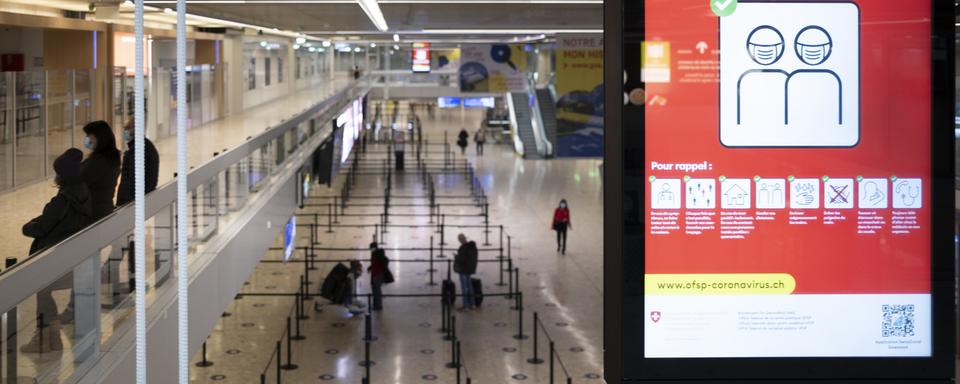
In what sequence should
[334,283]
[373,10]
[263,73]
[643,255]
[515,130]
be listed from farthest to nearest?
1. [515,130]
2. [263,73]
3. [334,283]
4. [373,10]
5. [643,255]

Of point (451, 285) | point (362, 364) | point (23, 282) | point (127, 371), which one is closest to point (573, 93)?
point (451, 285)

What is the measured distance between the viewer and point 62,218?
19.5 feet

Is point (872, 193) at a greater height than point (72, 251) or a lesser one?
greater

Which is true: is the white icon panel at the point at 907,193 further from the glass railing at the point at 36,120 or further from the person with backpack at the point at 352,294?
the person with backpack at the point at 352,294

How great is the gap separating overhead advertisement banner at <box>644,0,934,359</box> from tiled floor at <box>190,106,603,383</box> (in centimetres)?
953

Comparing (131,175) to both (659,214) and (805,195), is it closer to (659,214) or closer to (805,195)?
(659,214)

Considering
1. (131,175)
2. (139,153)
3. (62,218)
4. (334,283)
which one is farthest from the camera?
(334,283)

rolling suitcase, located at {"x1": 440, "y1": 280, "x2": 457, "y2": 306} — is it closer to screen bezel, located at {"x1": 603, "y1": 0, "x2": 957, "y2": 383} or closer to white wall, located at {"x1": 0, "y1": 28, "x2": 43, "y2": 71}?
white wall, located at {"x1": 0, "y1": 28, "x2": 43, "y2": 71}

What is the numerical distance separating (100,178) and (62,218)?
0.93 m

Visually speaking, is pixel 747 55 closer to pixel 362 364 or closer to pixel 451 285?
pixel 362 364

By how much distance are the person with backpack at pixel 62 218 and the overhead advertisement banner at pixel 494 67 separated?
70.1 feet

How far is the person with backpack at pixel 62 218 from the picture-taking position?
16.3 feet

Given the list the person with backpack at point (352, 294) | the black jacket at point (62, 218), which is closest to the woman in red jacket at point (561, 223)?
the person with backpack at point (352, 294)

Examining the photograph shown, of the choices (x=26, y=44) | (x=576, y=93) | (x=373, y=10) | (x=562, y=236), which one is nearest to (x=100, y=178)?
(x=373, y=10)
